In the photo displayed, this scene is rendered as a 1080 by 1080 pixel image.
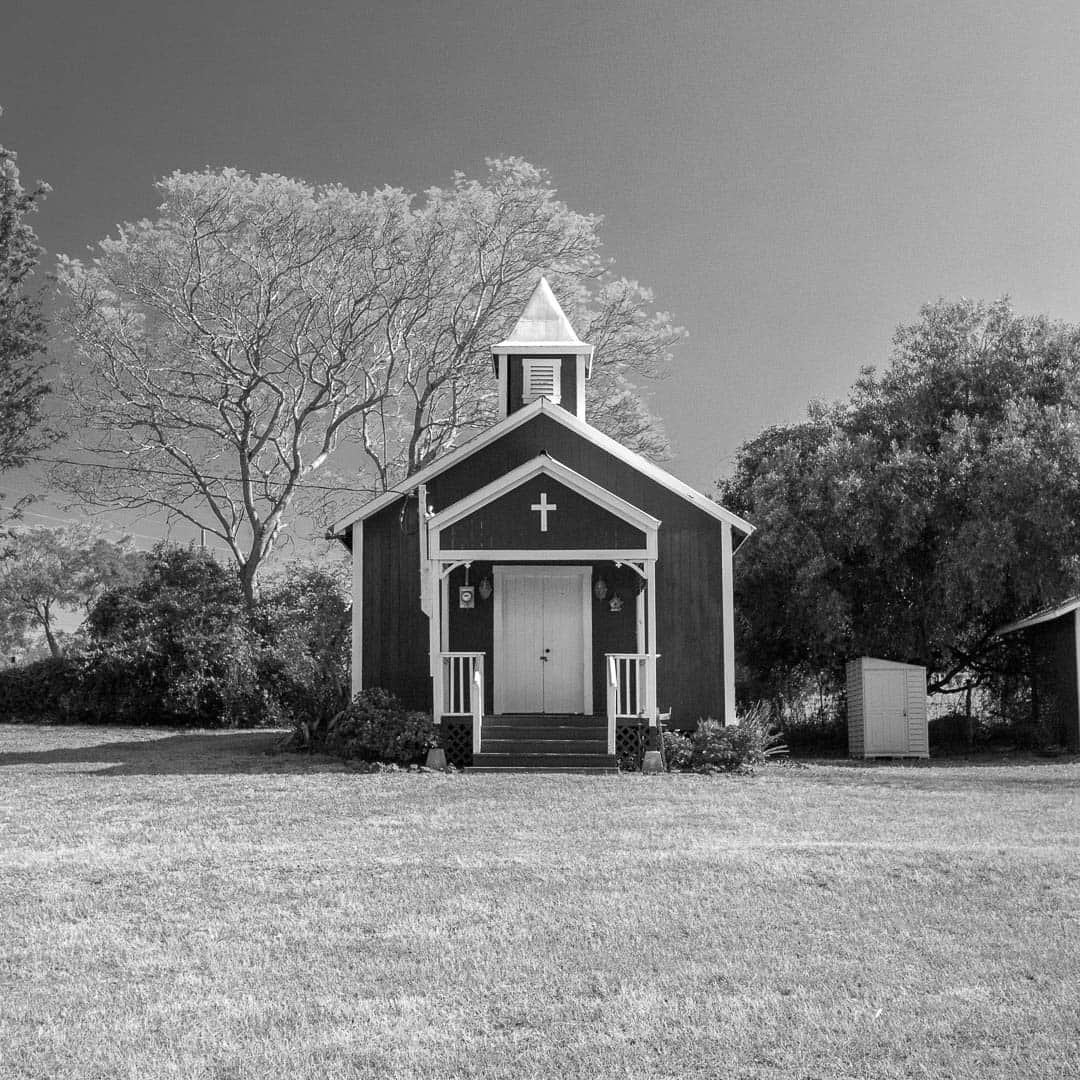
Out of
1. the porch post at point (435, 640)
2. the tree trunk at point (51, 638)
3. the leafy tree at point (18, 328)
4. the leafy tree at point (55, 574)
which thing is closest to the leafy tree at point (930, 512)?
the porch post at point (435, 640)

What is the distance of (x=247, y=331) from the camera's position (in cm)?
3038

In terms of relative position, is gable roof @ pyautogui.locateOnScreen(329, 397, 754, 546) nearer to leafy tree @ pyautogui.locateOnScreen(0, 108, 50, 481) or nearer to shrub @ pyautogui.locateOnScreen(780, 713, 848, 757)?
shrub @ pyautogui.locateOnScreen(780, 713, 848, 757)

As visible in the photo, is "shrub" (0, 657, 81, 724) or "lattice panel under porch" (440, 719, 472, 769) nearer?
"lattice panel under porch" (440, 719, 472, 769)

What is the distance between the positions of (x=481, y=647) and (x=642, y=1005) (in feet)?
42.5

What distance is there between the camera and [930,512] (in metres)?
22.4

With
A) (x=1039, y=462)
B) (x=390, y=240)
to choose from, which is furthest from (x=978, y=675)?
(x=390, y=240)

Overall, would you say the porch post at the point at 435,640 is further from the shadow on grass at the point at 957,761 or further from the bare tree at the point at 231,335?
the bare tree at the point at 231,335

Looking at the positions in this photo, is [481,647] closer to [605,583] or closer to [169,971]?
[605,583]

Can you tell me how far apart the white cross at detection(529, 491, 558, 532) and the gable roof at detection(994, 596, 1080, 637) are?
10.1 m

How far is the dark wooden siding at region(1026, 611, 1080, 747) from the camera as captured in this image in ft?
69.7

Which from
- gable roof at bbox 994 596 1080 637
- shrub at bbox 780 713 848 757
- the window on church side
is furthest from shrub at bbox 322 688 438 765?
gable roof at bbox 994 596 1080 637

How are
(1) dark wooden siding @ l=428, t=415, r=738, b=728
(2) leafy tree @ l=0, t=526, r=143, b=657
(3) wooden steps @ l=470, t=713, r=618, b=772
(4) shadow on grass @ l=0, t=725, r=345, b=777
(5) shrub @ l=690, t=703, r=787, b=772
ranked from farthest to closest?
(2) leafy tree @ l=0, t=526, r=143, b=657 < (1) dark wooden siding @ l=428, t=415, r=738, b=728 < (5) shrub @ l=690, t=703, r=787, b=772 < (3) wooden steps @ l=470, t=713, r=618, b=772 < (4) shadow on grass @ l=0, t=725, r=345, b=777

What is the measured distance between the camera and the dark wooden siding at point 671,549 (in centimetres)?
1859

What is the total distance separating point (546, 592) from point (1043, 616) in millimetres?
9689
